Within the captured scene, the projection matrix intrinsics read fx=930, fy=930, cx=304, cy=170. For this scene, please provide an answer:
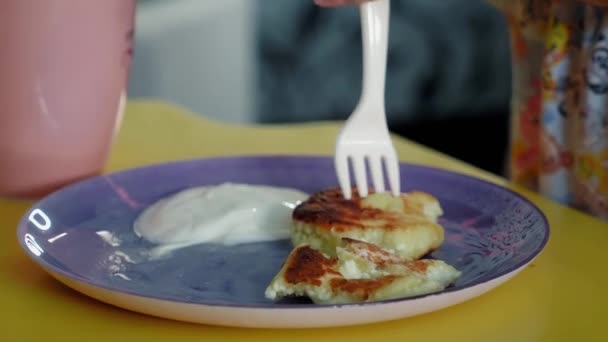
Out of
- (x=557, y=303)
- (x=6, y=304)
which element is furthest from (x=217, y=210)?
(x=557, y=303)

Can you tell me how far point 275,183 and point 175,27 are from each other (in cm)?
181

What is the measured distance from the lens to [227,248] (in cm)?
87

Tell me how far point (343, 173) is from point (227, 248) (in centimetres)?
14

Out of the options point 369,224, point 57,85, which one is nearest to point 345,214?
point 369,224

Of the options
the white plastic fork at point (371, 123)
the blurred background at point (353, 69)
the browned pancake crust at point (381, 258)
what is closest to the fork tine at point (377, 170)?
the white plastic fork at point (371, 123)

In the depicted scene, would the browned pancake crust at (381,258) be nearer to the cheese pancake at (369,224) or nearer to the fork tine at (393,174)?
the cheese pancake at (369,224)

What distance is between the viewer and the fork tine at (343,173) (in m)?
0.91

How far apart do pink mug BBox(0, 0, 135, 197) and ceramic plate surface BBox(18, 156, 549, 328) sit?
0.30ft

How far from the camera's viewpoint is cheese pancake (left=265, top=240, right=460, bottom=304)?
2.31ft

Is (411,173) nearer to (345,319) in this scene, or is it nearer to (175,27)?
(345,319)

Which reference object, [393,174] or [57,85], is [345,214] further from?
[57,85]

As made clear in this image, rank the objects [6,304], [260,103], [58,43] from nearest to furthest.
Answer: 1. [6,304]
2. [58,43]
3. [260,103]

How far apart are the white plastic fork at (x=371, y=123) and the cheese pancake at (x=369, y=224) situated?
0.02 m

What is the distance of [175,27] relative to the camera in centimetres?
280
